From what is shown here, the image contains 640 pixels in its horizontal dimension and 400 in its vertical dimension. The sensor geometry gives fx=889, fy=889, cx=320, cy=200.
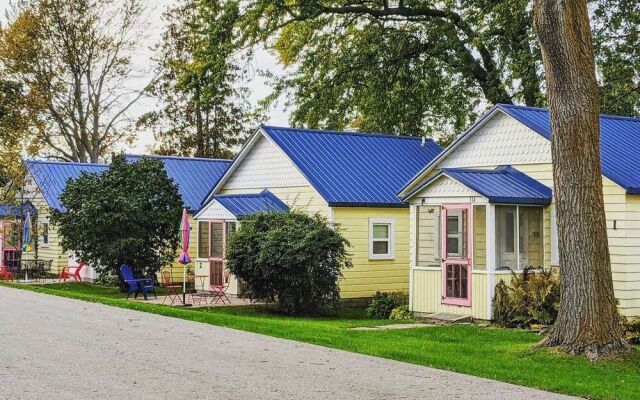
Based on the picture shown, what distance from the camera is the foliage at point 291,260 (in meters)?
20.9

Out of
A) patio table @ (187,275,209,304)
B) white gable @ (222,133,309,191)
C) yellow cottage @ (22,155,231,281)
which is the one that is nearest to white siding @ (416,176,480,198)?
white gable @ (222,133,309,191)

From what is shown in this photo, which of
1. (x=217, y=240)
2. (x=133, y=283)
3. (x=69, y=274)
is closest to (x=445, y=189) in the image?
(x=217, y=240)

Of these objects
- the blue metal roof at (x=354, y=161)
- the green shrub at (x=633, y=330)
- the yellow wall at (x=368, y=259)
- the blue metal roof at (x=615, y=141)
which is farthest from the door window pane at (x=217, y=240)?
the green shrub at (x=633, y=330)

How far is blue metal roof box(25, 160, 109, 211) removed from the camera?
3425 cm

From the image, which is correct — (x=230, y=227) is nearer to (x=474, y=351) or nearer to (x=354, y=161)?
(x=354, y=161)

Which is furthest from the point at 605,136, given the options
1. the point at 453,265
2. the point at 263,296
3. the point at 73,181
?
the point at 73,181

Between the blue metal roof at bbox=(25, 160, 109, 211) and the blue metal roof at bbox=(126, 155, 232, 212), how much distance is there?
2609 millimetres

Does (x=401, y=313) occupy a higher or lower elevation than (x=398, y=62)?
lower

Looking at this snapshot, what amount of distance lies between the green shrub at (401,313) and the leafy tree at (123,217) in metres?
9.38

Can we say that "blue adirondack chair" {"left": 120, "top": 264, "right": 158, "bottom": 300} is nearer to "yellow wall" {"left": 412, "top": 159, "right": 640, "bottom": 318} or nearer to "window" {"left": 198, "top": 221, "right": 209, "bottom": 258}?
"window" {"left": 198, "top": 221, "right": 209, "bottom": 258}

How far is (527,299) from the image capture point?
18.0 m

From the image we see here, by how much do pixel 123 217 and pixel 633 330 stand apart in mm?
15651

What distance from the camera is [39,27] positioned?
43.2 meters

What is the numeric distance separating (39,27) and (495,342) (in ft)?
112
